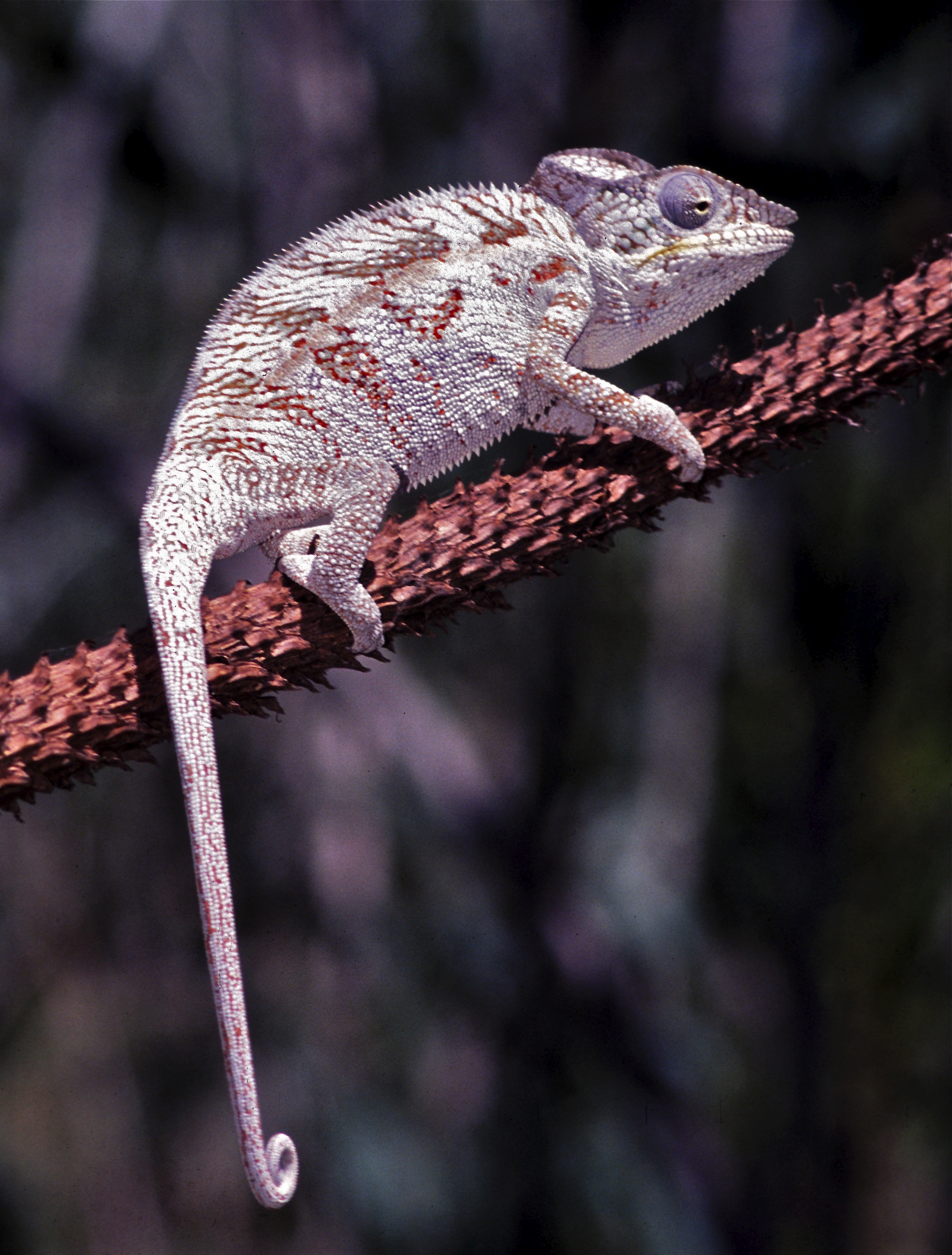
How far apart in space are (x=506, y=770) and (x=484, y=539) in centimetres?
93

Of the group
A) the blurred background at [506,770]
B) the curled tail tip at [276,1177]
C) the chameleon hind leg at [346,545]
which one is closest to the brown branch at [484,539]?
the chameleon hind leg at [346,545]

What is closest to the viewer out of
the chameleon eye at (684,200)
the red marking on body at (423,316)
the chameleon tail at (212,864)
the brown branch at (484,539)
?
the chameleon tail at (212,864)

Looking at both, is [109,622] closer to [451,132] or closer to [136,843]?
[136,843]

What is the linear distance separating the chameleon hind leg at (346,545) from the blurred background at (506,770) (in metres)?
0.60

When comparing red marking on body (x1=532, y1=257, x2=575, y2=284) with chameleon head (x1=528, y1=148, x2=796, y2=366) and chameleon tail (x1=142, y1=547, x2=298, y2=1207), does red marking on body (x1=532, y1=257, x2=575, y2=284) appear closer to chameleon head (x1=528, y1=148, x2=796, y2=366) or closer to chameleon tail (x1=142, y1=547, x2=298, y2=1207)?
chameleon head (x1=528, y1=148, x2=796, y2=366)

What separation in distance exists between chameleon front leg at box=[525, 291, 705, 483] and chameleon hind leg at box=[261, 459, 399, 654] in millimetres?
Result: 262

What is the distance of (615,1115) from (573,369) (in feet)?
4.86

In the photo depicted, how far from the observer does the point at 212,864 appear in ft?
4.13

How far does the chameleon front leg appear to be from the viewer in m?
1.51

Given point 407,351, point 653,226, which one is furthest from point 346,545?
point 653,226

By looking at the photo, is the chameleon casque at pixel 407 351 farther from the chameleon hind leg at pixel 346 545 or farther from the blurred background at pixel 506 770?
the blurred background at pixel 506 770

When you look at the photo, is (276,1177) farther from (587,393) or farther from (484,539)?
(587,393)

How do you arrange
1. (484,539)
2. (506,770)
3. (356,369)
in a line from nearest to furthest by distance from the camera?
1. (484,539)
2. (356,369)
3. (506,770)

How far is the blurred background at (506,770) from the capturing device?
6.59 ft
